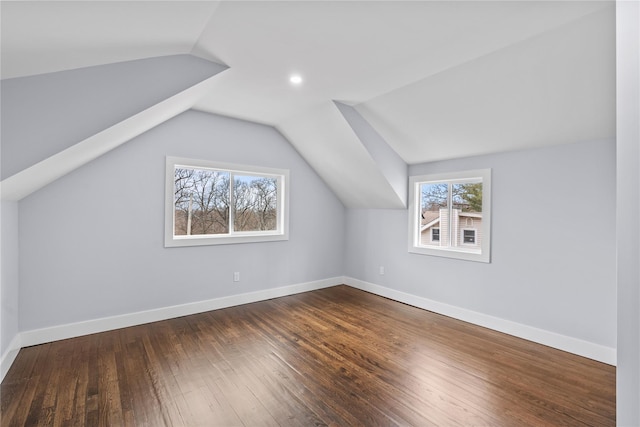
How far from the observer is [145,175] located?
3469 millimetres

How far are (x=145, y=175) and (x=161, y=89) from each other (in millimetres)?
1485

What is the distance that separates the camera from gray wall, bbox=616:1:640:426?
1.03 metres

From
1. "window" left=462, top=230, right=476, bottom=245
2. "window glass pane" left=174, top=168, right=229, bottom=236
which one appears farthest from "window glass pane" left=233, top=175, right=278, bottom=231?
"window" left=462, top=230, right=476, bottom=245

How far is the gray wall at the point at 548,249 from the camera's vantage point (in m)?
2.70

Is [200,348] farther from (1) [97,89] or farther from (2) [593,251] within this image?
(2) [593,251]

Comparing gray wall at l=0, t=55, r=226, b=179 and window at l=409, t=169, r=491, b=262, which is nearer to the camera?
gray wall at l=0, t=55, r=226, b=179

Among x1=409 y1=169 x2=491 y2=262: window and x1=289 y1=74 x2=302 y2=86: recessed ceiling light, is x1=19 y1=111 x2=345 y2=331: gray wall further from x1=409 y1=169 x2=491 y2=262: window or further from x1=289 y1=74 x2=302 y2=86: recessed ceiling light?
x1=409 y1=169 x2=491 y2=262: window

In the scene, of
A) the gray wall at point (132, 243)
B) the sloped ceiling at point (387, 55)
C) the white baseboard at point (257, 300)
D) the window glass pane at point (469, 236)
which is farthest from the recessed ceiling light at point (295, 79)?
the white baseboard at point (257, 300)

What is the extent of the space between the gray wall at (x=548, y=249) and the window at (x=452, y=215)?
0.10 m

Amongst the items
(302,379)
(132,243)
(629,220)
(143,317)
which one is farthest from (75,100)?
(629,220)

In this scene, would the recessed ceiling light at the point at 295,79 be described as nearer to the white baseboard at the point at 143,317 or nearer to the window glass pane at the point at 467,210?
the window glass pane at the point at 467,210

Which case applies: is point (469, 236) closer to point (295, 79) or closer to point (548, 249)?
point (548, 249)

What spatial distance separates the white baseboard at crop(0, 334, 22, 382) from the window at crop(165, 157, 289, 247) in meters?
1.52

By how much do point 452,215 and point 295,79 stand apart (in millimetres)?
2683
